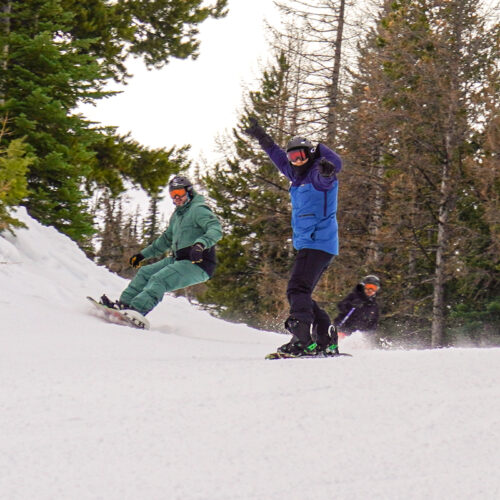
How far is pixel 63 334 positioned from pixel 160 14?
13544 mm

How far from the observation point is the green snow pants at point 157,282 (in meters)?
6.20

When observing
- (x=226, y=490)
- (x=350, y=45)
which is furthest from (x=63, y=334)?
(x=350, y=45)

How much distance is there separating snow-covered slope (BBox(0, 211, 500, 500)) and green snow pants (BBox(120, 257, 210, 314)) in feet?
6.81

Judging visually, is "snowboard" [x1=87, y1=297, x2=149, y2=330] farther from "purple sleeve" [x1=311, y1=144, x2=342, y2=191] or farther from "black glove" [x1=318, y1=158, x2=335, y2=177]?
"black glove" [x1=318, y1=158, x2=335, y2=177]

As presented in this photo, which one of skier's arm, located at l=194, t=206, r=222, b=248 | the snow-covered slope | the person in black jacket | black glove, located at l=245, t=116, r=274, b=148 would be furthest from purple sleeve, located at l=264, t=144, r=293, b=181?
the person in black jacket

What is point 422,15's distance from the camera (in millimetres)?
15805

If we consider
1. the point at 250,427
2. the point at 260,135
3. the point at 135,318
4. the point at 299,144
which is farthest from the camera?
the point at 135,318

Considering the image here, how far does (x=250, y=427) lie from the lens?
8.00 feet

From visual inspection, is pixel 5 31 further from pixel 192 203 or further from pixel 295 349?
pixel 295 349

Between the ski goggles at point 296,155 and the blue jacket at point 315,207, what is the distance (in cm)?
8

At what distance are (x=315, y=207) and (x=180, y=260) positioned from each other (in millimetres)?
2413

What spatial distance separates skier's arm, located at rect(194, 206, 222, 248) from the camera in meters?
6.11

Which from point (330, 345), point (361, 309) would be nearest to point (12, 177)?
point (330, 345)

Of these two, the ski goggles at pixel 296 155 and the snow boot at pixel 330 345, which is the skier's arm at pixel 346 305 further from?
the ski goggles at pixel 296 155
